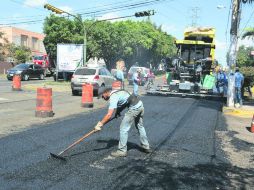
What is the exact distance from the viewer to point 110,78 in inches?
952

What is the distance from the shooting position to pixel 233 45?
19.2 m

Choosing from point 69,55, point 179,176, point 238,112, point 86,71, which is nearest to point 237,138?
point 179,176

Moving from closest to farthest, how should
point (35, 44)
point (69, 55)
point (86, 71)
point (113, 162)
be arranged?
point (113, 162), point (86, 71), point (69, 55), point (35, 44)

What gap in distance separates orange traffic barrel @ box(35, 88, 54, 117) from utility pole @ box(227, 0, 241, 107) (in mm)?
8884

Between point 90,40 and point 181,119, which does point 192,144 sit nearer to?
point 181,119

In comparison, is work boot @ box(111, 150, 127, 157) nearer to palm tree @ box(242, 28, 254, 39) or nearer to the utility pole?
the utility pole

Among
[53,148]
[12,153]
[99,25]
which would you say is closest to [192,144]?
[53,148]

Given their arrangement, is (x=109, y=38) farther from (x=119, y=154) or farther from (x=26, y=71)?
(x=119, y=154)

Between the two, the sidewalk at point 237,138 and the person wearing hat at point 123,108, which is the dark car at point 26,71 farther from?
the person wearing hat at point 123,108

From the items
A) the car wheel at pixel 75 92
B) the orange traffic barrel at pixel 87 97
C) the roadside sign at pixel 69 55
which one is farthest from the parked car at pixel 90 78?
the roadside sign at pixel 69 55

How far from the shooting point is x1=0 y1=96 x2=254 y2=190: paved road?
6570mm

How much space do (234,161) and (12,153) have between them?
4503 mm

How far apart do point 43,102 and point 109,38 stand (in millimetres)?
41152

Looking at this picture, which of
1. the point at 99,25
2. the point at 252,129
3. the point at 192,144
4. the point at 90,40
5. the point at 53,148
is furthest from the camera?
the point at 99,25
